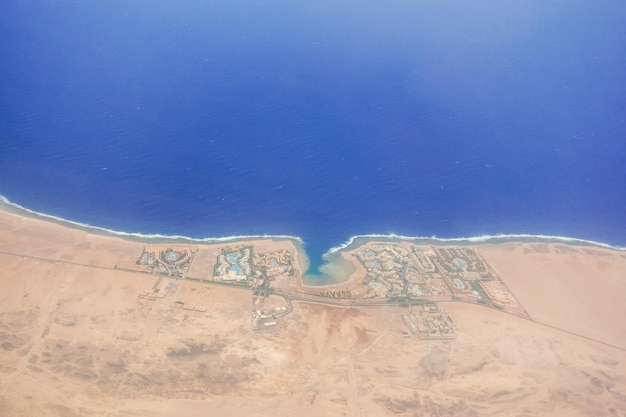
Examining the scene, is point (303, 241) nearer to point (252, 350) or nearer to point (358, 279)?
point (358, 279)

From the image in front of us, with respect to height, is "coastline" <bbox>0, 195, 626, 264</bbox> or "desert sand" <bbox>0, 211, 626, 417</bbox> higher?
"coastline" <bbox>0, 195, 626, 264</bbox>

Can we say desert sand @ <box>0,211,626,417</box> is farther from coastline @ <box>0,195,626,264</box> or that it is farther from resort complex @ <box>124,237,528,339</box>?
coastline @ <box>0,195,626,264</box>

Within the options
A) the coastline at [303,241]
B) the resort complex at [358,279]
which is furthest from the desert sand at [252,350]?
the coastline at [303,241]

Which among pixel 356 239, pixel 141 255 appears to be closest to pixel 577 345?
pixel 356 239

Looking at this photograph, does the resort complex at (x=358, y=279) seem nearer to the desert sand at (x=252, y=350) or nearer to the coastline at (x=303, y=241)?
the desert sand at (x=252, y=350)

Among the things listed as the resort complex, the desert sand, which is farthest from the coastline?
the desert sand

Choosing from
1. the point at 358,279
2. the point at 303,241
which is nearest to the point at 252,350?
the point at 358,279

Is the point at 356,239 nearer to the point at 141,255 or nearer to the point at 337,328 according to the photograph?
the point at 337,328

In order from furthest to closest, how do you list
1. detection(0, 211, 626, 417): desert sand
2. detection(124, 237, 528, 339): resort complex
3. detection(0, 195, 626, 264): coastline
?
detection(0, 195, 626, 264): coastline → detection(124, 237, 528, 339): resort complex → detection(0, 211, 626, 417): desert sand
